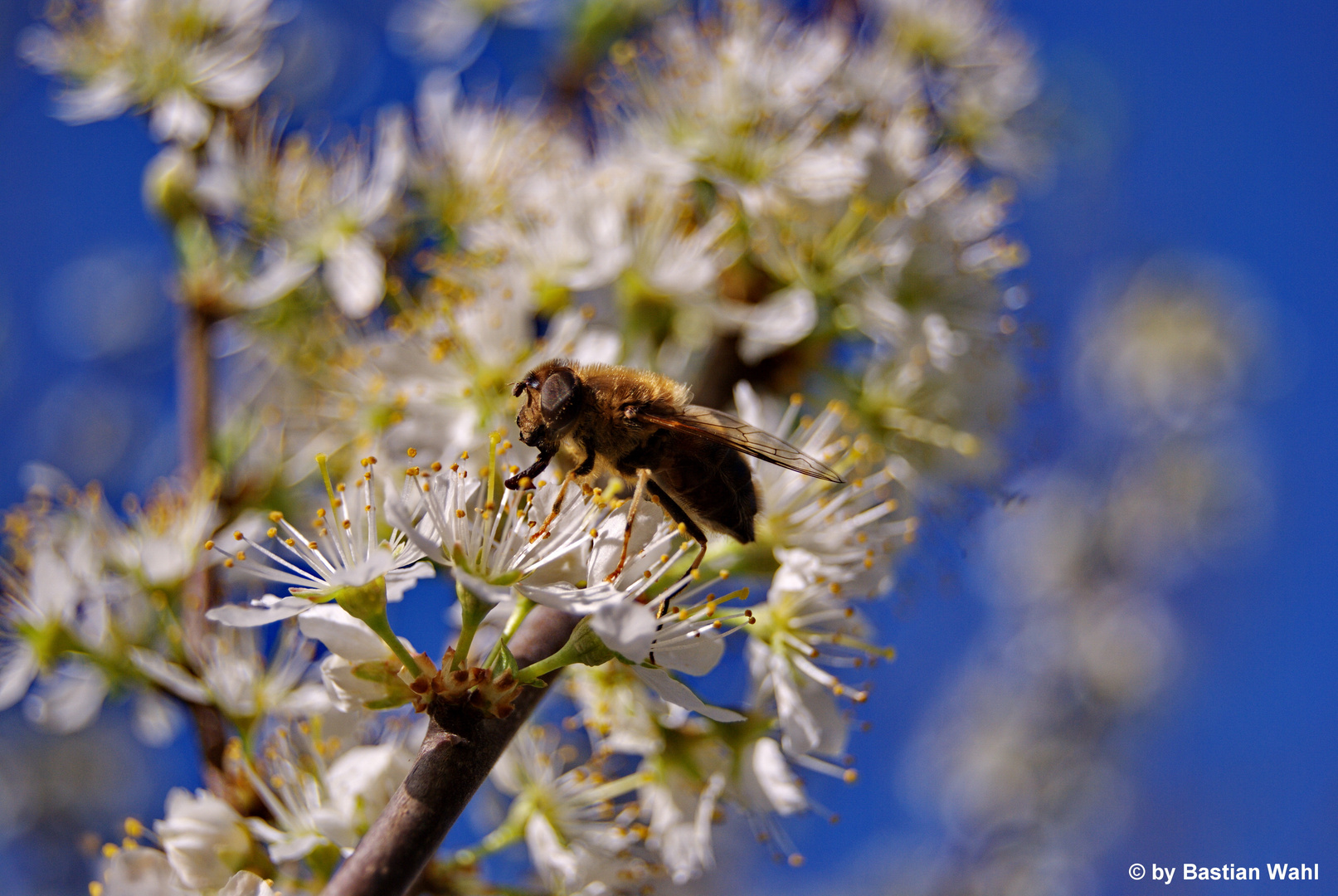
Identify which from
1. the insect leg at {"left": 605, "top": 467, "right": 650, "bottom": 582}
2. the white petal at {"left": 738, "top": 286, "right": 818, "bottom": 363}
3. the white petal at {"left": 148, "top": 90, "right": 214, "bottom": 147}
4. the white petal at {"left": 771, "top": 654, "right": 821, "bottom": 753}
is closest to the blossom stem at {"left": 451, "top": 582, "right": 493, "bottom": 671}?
the insect leg at {"left": 605, "top": 467, "right": 650, "bottom": 582}

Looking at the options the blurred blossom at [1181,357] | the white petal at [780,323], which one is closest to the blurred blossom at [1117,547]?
the blurred blossom at [1181,357]

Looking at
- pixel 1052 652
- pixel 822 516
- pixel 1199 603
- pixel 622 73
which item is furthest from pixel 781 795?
pixel 1199 603

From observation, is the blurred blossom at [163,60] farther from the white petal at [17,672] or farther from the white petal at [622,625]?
the white petal at [622,625]

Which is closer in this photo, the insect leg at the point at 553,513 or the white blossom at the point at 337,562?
the white blossom at the point at 337,562

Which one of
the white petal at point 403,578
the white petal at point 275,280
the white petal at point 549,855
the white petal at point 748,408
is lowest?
the white petal at point 549,855

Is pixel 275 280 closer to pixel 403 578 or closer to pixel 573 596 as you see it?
pixel 403 578

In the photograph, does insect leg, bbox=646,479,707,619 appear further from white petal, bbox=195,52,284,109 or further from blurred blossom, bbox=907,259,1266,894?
blurred blossom, bbox=907,259,1266,894
